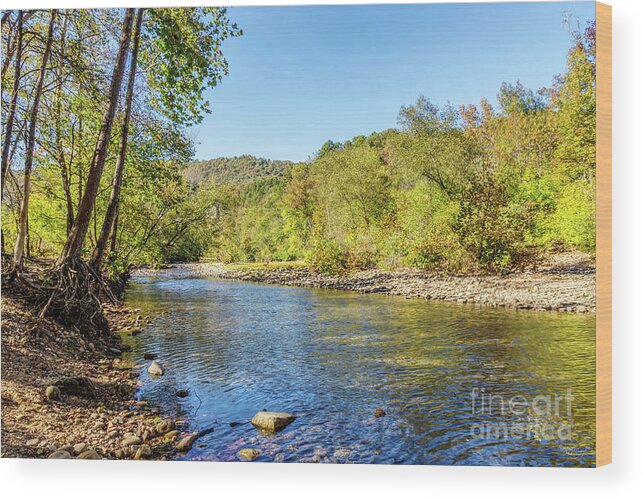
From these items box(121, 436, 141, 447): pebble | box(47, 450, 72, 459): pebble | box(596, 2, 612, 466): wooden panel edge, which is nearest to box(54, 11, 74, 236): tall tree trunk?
box(47, 450, 72, 459): pebble

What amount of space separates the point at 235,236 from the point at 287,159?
1820 mm

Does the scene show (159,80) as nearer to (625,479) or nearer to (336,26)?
(336,26)

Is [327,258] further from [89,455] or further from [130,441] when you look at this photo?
[89,455]

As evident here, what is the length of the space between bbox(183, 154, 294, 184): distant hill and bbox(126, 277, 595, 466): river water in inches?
76.2

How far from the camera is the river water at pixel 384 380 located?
385 cm

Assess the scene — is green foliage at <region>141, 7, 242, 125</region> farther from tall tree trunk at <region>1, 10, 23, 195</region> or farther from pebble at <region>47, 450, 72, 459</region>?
pebble at <region>47, 450, 72, 459</region>

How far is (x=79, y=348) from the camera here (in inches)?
202

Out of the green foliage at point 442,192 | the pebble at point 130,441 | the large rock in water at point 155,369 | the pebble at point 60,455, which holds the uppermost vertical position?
the green foliage at point 442,192

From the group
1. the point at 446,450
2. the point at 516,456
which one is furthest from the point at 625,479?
the point at 446,450

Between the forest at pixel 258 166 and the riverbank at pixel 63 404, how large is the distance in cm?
82

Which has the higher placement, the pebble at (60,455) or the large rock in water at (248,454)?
the large rock in water at (248,454)

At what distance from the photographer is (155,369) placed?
16.7 ft

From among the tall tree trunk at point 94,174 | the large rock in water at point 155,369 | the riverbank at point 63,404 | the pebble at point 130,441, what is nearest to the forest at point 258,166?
the tall tree trunk at point 94,174

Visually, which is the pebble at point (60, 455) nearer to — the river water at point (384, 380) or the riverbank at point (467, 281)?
the river water at point (384, 380)
